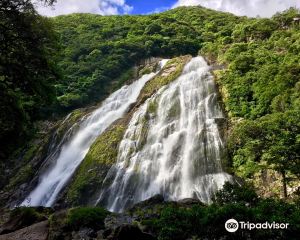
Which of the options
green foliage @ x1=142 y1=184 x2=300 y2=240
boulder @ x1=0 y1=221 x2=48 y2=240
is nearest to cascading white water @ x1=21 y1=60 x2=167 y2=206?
boulder @ x1=0 y1=221 x2=48 y2=240

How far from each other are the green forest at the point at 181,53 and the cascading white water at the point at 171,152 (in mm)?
1574

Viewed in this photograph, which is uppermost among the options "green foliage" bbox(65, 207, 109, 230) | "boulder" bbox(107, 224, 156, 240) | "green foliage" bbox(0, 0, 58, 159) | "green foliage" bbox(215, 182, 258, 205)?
"green foliage" bbox(0, 0, 58, 159)

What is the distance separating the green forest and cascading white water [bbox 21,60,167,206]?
580cm

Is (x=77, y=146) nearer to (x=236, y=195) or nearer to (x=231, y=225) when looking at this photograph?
(x=236, y=195)

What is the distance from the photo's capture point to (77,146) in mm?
37719

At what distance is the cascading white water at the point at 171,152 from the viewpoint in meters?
27.1

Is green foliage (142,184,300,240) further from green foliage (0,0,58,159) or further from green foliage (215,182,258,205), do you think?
green foliage (0,0,58,159)

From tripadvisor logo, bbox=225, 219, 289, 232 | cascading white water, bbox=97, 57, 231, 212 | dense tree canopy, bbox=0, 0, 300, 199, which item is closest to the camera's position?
tripadvisor logo, bbox=225, 219, 289, 232

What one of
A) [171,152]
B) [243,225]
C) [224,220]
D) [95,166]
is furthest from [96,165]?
[243,225]

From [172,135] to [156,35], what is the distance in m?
46.0

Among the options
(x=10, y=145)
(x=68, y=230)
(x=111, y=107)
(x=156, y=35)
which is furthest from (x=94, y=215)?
(x=156, y=35)

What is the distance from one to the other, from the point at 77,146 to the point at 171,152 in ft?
37.9

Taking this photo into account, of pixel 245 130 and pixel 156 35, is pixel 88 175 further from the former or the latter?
pixel 156 35

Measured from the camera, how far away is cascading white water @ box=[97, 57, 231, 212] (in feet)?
89.0
